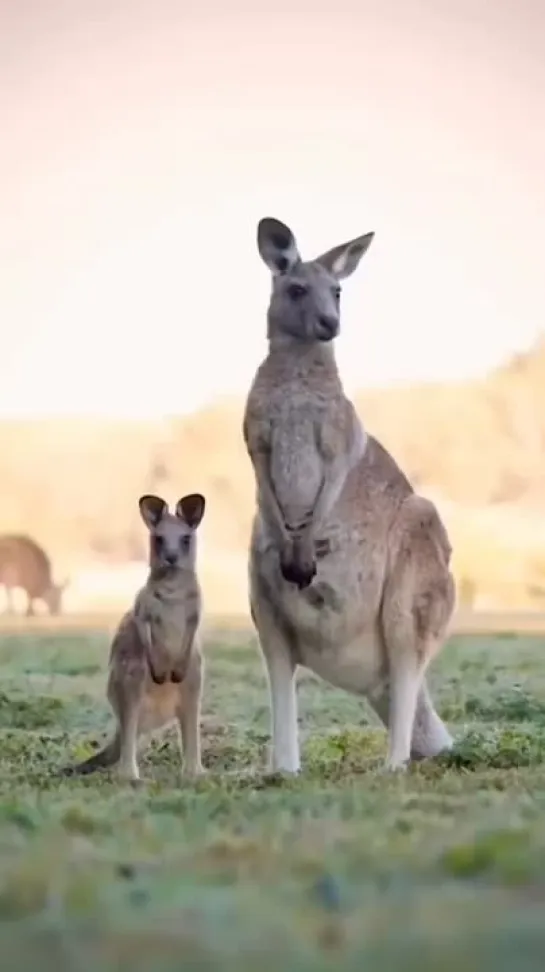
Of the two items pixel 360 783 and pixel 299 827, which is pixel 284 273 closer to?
pixel 360 783

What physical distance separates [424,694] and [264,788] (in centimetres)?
118

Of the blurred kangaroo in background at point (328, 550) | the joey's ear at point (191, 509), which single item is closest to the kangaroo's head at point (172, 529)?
the joey's ear at point (191, 509)

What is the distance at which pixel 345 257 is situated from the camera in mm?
5371

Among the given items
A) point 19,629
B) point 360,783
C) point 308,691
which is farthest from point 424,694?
point 19,629

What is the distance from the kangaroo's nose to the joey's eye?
108mm

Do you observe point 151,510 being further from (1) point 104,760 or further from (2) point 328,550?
(1) point 104,760

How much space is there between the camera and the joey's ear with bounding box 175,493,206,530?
18.1ft

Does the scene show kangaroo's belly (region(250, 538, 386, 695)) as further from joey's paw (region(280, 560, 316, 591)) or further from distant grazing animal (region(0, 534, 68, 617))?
distant grazing animal (region(0, 534, 68, 617))

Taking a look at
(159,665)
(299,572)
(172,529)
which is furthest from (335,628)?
(172,529)

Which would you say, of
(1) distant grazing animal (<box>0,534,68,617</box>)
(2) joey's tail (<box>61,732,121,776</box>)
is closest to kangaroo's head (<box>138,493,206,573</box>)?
(2) joey's tail (<box>61,732,121,776</box>)

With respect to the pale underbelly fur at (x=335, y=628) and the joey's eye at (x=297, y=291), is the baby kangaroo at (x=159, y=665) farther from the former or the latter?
→ the joey's eye at (x=297, y=291)

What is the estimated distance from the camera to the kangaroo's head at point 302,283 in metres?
5.19

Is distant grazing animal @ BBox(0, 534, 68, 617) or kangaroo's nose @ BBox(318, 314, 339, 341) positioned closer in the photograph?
kangaroo's nose @ BBox(318, 314, 339, 341)

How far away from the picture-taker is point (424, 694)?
5.34m
